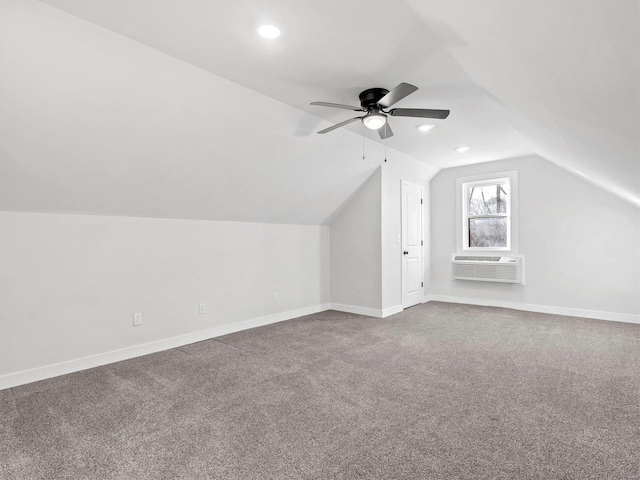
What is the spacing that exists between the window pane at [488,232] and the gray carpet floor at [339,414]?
7.79 feet

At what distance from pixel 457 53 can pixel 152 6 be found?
1868 mm

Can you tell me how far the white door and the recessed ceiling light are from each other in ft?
12.7

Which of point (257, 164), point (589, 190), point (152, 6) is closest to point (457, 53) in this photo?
point (152, 6)

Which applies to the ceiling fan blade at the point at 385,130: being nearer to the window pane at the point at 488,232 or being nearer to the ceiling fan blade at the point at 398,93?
the ceiling fan blade at the point at 398,93

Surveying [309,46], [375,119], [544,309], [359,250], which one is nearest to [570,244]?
[544,309]

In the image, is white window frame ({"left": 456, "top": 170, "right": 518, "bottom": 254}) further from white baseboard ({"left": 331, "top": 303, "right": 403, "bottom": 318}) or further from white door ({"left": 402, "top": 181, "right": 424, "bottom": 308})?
white baseboard ({"left": 331, "top": 303, "right": 403, "bottom": 318})

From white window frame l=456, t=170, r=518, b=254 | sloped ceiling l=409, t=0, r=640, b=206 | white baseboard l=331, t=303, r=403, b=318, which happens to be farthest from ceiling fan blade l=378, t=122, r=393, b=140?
white window frame l=456, t=170, r=518, b=254

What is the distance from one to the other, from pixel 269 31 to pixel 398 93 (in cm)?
101

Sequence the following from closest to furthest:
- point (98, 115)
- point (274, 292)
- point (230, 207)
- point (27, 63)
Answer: point (27, 63)
point (98, 115)
point (230, 207)
point (274, 292)

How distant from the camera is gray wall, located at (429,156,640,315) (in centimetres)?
480

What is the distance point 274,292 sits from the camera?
196 inches

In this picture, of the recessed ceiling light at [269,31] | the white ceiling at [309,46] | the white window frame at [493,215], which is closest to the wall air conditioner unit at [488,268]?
the white window frame at [493,215]

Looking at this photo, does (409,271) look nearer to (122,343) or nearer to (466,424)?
(466,424)

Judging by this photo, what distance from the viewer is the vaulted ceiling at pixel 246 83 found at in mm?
1467
